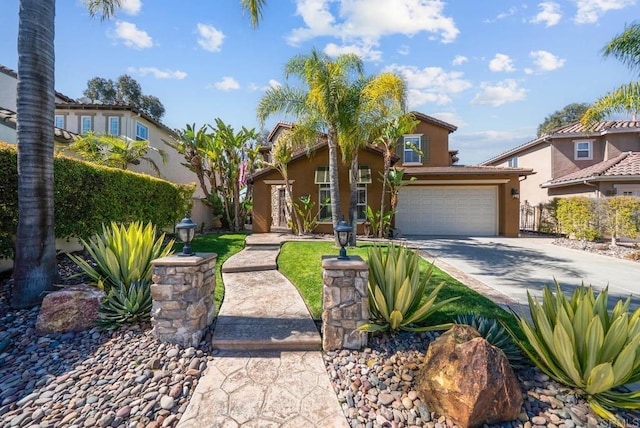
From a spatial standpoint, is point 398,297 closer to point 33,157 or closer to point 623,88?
point 33,157

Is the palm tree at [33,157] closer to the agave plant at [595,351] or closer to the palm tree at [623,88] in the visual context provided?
the agave plant at [595,351]

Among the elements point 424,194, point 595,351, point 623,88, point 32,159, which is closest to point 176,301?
point 32,159

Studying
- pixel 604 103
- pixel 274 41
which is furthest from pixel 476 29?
pixel 274 41

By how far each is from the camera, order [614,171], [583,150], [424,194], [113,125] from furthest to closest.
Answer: [583,150] < [113,125] < [424,194] < [614,171]

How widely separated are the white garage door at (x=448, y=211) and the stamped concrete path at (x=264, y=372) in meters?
12.4

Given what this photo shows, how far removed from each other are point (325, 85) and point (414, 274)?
8303mm

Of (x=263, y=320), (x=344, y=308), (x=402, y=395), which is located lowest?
(x=402, y=395)

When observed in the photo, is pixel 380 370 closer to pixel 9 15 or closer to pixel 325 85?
pixel 325 85

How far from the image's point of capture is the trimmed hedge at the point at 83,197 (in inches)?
209

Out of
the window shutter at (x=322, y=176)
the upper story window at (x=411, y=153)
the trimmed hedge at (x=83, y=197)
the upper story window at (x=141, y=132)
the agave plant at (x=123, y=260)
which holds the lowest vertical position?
the agave plant at (x=123, y=260)

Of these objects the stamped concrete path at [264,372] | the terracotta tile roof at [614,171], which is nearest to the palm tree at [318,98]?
the stamped concrete path at [264,372]

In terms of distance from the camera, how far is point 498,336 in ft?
13.0

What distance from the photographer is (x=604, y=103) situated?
9977 millimetres

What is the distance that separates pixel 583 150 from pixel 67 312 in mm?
28130
